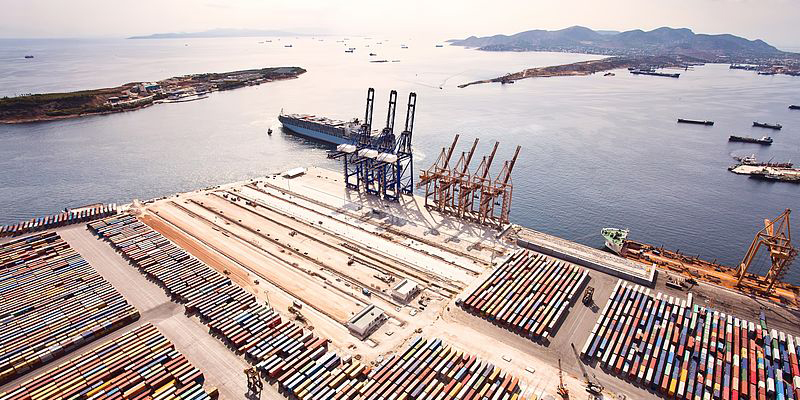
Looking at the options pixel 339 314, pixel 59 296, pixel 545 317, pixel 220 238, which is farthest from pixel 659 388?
pixel 59 296

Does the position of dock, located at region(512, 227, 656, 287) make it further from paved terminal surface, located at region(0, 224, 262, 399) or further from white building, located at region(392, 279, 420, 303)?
paved terminal surface, located at region(0, 224, 262, 399)

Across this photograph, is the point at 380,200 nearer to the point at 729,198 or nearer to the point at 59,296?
the point at 59,296

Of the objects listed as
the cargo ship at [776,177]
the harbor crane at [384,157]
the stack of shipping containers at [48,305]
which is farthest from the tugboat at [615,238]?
the stack of shipping containers at [48,305]

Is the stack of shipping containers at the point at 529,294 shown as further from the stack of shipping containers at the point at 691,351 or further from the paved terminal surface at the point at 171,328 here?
the paved terminal surface at the point at 171,328

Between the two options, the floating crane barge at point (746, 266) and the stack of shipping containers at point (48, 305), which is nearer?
the stack of shipping containers at point (48, 305)

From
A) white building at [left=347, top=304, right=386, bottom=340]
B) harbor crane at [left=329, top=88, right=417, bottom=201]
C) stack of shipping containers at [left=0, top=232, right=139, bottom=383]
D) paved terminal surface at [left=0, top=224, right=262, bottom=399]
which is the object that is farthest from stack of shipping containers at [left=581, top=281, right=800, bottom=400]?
stack of shipping containers at [left=0, top=232, right=139, bottom=383]

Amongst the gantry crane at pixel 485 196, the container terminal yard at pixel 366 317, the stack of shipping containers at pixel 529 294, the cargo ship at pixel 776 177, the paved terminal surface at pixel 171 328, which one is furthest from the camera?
the cargo ship at pixel 776 177

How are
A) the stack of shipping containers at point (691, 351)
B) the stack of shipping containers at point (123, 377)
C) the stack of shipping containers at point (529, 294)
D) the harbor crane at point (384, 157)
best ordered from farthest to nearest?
the harbor crane at point (384, 157) < the stack of shipping containers at point (529, 294) < the stack of shipping containers at point (691, 351) < the stack of shipping containers at point (123, 377)
